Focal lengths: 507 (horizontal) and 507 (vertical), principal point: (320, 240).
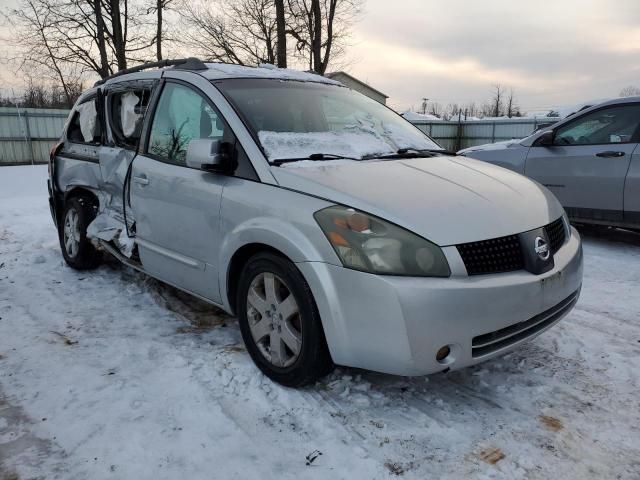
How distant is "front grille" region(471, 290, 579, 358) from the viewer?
2328 millimetres

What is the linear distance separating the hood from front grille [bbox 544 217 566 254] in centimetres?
5

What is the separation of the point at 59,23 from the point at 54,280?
17.4 meters

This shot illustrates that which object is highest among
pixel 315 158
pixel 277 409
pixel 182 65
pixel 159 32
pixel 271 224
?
pixel 159 32

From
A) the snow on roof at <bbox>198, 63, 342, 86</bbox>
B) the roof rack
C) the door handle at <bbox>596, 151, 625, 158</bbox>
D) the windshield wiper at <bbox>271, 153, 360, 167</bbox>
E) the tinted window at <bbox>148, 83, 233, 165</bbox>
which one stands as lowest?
the door handle at <bbox>596, 151, 625, 158</bbox>

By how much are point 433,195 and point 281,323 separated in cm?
102

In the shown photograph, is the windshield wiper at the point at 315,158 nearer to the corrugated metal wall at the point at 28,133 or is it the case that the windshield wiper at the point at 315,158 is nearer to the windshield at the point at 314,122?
A: the windshield at the point at 314,122

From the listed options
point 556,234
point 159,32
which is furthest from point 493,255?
point 159,32

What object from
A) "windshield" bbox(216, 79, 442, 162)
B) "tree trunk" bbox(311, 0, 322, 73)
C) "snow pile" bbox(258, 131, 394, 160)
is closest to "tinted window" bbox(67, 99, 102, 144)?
"windshield" bbox(216, 79, 442, 162)

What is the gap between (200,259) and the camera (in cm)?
312

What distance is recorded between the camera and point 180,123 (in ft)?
11.4

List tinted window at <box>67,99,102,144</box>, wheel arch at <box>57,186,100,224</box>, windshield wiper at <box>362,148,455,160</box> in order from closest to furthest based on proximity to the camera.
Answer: windshield wiper at <box>362,148,455,160</box> < tinted window at <box>67,99,102,144</box> < wheel arch at <box>57,186,100,224</box>

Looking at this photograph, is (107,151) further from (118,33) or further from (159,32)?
(159,32)

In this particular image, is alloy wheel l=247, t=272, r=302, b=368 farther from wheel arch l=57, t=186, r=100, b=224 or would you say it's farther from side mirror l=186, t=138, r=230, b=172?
wheel arch l=57, t=186, r=100, b=224

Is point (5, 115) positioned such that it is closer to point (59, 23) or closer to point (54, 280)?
point (59, 23)
